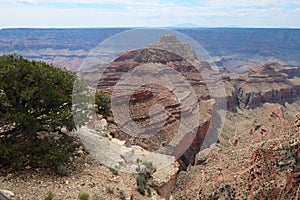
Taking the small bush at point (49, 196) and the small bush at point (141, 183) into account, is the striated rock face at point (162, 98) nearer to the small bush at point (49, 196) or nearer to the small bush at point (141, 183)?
A: the small bush at point (141, 183)

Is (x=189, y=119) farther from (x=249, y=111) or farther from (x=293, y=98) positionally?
(x=293, y=98)

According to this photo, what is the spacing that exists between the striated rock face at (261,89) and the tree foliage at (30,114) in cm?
6366

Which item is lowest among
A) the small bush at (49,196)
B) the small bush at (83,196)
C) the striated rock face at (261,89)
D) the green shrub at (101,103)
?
the striated rock face at (261,89)

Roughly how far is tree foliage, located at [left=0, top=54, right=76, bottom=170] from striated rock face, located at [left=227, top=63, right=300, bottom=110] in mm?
63664

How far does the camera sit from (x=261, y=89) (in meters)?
80.8

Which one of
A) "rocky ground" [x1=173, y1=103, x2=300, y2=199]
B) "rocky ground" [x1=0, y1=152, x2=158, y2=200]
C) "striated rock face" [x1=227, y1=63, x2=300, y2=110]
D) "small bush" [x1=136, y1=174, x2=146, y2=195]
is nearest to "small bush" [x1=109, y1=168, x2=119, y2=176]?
"rocky ground" [x1=0, y1=152, x2=158, y2=200]

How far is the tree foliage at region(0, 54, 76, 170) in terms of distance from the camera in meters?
9.72

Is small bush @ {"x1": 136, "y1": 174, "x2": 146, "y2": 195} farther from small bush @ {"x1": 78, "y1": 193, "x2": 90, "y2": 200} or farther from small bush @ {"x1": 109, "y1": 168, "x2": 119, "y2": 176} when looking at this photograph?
small bush @ {"x1": 78, "y1": 193, "x2": 90, "y2": 200}

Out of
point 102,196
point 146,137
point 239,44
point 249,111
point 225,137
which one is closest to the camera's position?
point 102,196

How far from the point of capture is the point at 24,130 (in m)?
10.2

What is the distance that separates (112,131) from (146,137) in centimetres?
1032

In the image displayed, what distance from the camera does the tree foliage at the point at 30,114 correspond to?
9719 mm

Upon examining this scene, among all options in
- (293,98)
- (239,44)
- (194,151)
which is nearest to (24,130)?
(194,151)

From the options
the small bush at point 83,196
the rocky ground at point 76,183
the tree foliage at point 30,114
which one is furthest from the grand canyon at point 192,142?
the tree foliage at point 30,114
